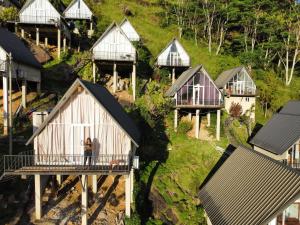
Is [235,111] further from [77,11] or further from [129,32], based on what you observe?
[77,11]

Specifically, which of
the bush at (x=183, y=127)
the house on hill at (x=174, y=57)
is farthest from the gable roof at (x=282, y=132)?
the house on hill at (x=174, y=57)

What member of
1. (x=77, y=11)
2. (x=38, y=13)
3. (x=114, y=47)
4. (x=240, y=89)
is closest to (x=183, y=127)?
(x=240, y=89)

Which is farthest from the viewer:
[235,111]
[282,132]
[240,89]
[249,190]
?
[240,89]

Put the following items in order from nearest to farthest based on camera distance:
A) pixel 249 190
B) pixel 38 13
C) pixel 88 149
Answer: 1. pixel 249 190
2. pixel 88 149
3. pixel 38 13

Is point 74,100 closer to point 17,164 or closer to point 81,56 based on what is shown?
point 17,164

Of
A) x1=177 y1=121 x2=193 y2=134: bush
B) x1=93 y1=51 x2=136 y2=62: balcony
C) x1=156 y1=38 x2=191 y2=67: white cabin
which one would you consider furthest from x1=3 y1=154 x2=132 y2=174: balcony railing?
x1=156 y1=38 x2=191 y2=67: white cabin

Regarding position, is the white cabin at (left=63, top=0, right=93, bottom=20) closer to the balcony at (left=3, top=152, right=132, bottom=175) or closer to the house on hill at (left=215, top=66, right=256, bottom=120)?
the house on hill at (left=215, top=66, right=256, bottom=120)
